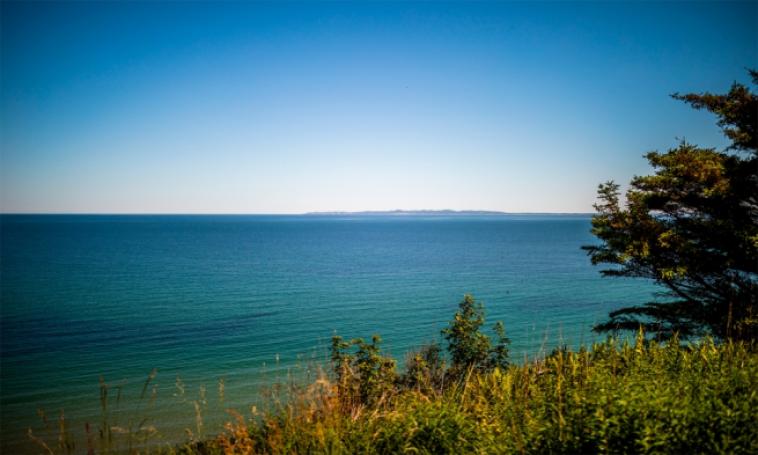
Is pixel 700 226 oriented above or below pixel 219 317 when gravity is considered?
above

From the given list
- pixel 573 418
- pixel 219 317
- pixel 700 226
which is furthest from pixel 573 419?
pixel 219 317

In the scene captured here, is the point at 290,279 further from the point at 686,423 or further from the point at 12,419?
the point at 686,423

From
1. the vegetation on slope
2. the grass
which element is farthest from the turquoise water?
the grass

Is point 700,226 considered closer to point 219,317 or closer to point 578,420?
point 578,420

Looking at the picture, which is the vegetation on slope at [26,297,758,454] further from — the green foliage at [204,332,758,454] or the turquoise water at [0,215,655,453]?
the turquoise water at [0,215,655,453]

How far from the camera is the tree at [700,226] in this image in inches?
413

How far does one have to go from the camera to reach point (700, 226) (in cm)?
1124

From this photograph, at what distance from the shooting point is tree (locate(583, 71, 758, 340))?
10484mm

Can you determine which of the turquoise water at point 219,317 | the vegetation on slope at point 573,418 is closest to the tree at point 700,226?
the turquoise water at point 219,317

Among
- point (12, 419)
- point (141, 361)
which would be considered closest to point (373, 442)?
point (12, 419)

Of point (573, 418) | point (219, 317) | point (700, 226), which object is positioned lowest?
point (219, 317)

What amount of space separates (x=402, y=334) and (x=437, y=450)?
2318cm

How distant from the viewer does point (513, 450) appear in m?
4.30

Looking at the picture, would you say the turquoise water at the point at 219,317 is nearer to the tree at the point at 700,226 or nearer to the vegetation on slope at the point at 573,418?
the vegetation on slope at the point at 573,418
